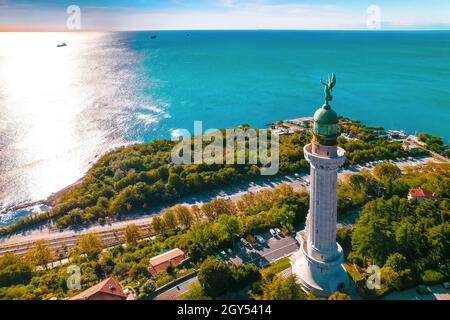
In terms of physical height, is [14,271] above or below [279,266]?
below

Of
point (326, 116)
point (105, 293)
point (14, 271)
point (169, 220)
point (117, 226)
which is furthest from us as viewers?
point (117, 226)

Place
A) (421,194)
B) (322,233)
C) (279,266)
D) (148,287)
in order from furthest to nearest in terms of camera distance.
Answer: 1. (421,194)
2. (279,266)
3. (148,287)
4. (322,233)

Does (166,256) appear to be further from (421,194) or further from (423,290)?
(421,194)

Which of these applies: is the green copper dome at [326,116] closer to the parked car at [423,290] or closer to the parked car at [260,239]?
the parked car at [423,290]

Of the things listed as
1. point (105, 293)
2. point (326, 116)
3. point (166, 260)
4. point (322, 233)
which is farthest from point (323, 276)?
point (105, 293)

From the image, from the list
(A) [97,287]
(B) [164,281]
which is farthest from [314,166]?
(A) [97,287]

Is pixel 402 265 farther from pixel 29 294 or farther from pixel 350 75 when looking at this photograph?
pixel 350 75
